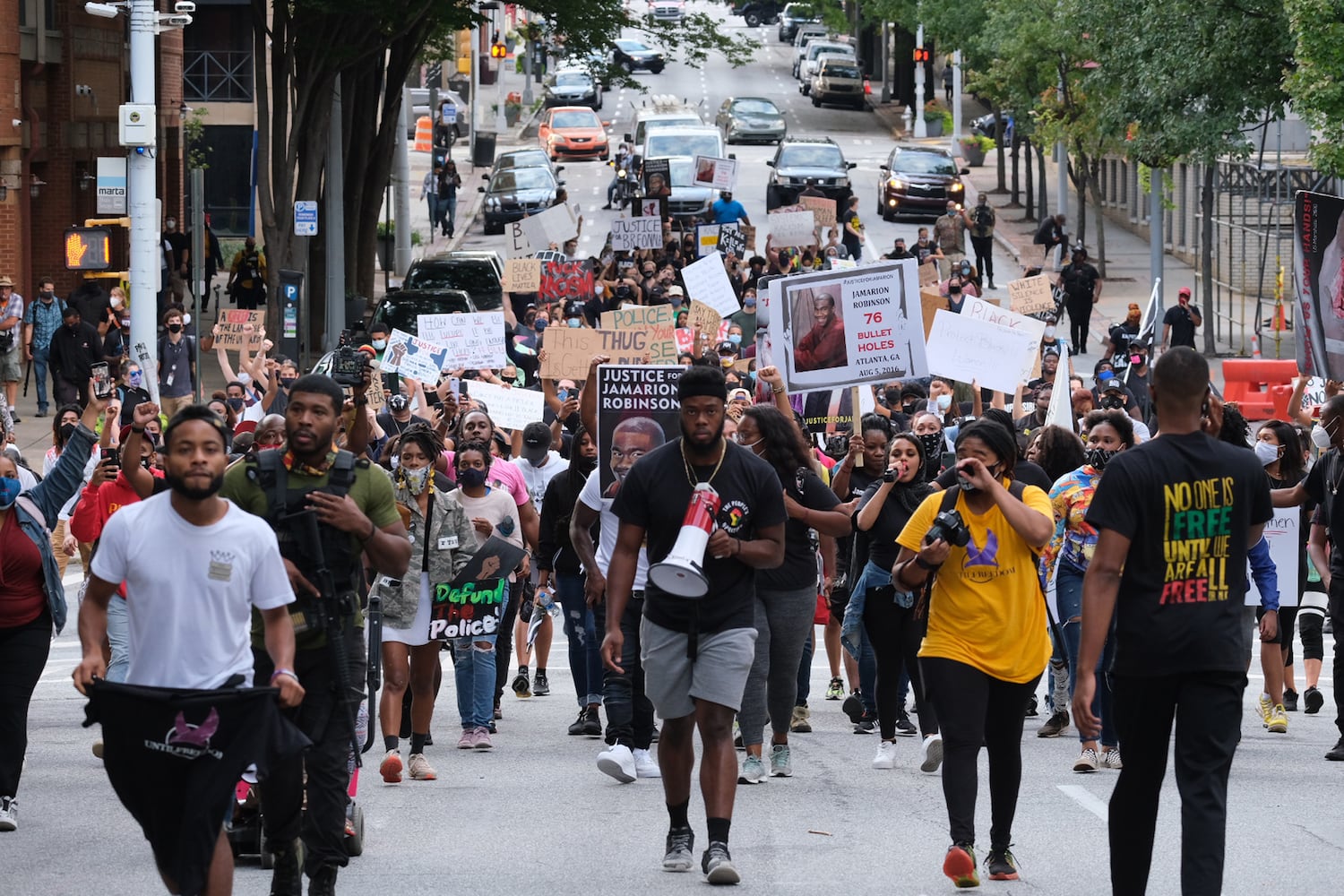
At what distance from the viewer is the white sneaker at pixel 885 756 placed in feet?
34.0

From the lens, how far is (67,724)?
1191cm

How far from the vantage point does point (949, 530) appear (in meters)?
7.54

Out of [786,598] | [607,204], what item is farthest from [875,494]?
[607,204]

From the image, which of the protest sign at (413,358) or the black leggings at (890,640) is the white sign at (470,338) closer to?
the protest sign at (413,358)

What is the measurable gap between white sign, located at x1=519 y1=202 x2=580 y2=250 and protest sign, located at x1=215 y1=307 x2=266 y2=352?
30.5 feet

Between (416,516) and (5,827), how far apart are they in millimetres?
2389

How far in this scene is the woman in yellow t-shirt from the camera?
757cm

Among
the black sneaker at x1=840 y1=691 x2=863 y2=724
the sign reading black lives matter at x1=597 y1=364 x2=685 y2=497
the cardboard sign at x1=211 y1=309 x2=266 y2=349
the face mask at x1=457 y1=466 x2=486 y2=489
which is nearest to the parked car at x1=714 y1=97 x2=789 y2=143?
the cardboard sign at x1=211 y1=309 x2=266 y2=349

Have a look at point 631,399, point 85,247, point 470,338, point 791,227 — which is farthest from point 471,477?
point 791,227

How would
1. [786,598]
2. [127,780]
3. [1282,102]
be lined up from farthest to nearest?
[1282,102] → [786,598] → [127,780]

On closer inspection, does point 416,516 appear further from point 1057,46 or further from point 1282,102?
point 1057,46

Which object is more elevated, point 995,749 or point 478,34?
point 478,34

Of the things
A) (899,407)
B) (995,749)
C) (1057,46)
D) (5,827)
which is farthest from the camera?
(1057,46)

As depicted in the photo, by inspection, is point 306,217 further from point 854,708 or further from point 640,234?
point 854,708
